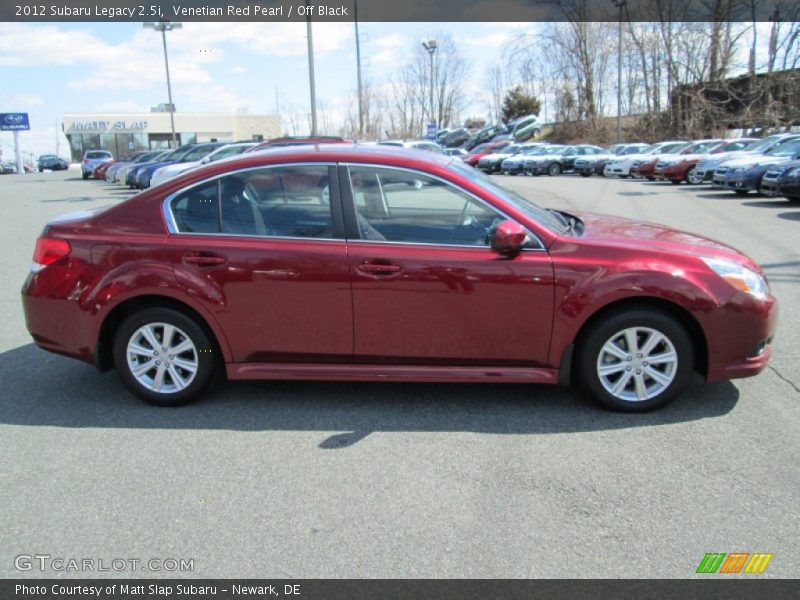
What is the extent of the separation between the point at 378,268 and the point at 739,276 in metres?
2.28

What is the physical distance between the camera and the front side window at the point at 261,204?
4332 millimetres

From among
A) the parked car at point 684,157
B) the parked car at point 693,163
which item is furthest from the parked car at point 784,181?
the parked car at point 684,157

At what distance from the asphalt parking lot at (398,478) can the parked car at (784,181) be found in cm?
1122

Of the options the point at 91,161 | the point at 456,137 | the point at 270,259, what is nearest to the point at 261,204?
the point at 270,259

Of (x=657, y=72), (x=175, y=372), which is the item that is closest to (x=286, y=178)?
(x=175, y=372)

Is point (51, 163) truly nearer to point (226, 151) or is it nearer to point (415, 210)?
point (226, 151)

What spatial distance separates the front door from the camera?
4.11 meters

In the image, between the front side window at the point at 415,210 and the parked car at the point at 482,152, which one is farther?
the parked car at the point at 482,152

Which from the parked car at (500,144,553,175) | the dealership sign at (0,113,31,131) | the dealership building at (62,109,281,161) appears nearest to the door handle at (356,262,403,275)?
the parked car at (500,144,553,175)

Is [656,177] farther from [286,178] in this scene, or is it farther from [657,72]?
[657,72]

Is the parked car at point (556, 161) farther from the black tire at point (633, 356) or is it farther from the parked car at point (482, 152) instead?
the black tire at point (633, 356)

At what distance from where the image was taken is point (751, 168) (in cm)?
1769
